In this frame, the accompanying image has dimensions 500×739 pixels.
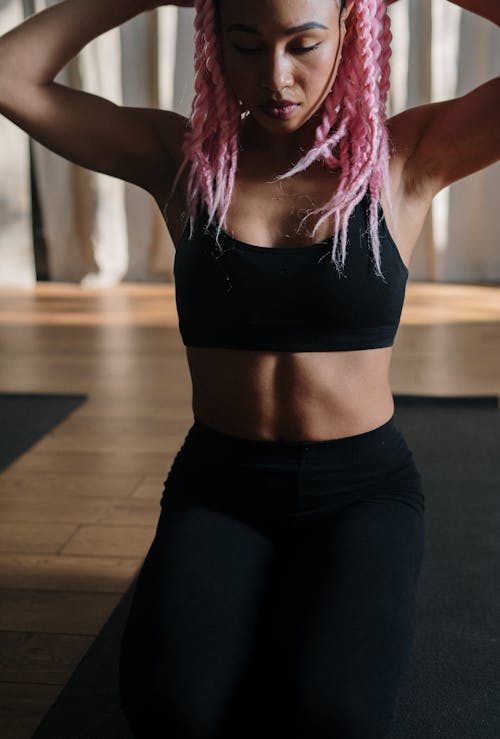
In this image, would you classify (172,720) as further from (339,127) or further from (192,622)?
(339,127)

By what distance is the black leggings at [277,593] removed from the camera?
109 cm

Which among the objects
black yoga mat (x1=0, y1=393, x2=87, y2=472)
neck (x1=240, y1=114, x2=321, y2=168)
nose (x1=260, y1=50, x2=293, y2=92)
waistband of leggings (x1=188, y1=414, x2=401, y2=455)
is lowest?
black yoga mat (x1=0, y1=393, x2=87, y2=472)

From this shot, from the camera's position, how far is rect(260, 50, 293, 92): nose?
3.67ft

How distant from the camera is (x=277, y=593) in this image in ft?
3.96

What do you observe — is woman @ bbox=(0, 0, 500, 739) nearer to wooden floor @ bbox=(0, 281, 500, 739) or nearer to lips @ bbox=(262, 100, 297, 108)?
lips @ bbox=(262, 100, 297, 108)

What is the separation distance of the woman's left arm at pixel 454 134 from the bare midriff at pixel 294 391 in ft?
0.80

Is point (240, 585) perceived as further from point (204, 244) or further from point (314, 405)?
point (204, 244)

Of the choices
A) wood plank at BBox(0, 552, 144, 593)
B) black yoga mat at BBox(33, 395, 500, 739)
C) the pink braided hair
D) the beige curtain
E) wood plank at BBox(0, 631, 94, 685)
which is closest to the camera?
the pink braided hair

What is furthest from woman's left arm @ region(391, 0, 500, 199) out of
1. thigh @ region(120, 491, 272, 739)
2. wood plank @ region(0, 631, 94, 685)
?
wood plank @ region(0, 631, 94, 685)

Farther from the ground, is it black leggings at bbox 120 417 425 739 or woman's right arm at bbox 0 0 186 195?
woman's right arm at bbox 0 0 186 195

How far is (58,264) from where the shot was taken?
4781 millimetres

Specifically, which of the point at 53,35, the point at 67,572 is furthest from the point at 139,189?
the point at 53,35

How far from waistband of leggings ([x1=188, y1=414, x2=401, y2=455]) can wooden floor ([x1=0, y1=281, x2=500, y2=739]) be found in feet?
1.58

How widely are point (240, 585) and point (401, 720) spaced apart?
0.35 metres
